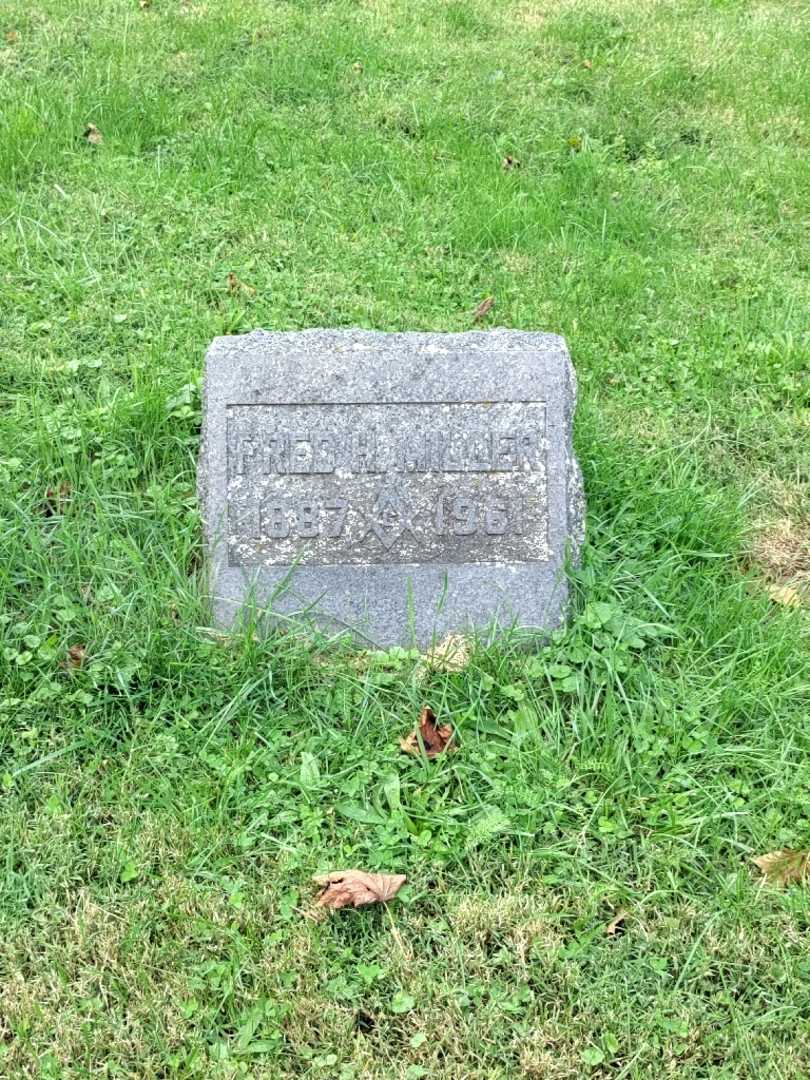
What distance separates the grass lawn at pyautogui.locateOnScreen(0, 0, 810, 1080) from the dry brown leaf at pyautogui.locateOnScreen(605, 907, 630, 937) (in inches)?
0.5

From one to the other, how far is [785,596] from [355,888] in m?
1.75

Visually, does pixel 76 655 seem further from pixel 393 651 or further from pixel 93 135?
pixel 93 135

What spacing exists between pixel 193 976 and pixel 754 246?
4134 mm

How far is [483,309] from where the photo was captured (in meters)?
4.42

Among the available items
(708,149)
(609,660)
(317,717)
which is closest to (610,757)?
(609,660)

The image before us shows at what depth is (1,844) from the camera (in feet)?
8.59

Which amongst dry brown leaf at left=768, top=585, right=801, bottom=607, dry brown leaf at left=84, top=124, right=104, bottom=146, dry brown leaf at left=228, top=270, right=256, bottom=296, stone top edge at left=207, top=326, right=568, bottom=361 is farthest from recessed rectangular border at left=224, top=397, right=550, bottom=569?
dry brown leaf at left=84, top=124, right=104, bottom=146

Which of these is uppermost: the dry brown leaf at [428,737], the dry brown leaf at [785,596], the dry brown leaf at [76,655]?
the dry brown leaf at [785,596]

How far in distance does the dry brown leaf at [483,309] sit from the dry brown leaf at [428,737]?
203 centimetres

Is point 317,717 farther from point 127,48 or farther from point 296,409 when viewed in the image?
point 127,48

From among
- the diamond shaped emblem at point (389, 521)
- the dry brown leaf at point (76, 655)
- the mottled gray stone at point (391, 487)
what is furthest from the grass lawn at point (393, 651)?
the diamond shaped emblem at point (389, 521)

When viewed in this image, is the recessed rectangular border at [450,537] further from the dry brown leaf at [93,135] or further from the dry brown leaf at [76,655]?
the dry brown leaf at [93,135]

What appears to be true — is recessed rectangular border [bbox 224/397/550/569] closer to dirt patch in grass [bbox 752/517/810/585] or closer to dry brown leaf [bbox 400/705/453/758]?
dry brown leaf [bbox 400/705/453/758]

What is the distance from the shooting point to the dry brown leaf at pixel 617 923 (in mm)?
2502
